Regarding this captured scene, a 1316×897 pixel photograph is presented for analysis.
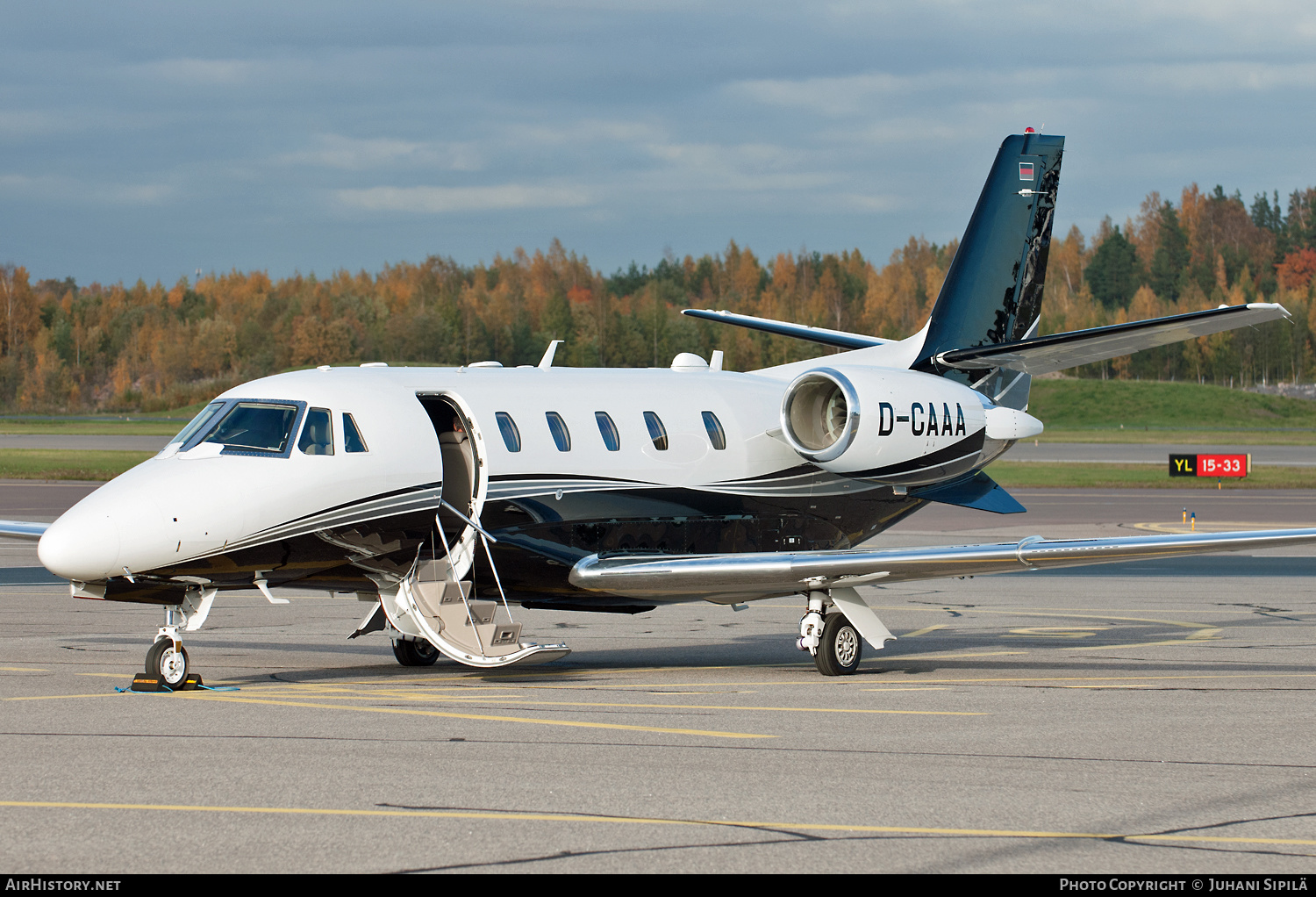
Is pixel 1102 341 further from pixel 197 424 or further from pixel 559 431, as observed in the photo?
pixel 197 424

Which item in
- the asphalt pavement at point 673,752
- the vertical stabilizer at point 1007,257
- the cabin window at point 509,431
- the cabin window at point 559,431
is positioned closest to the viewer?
the asphalt pavement at point 673,752

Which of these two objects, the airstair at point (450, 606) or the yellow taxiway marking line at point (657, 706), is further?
the airstair at point (450, 606)

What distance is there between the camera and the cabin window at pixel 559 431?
1678cm

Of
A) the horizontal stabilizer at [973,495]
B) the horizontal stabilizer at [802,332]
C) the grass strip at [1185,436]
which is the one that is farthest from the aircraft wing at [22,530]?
the grass strip at [1185,436]

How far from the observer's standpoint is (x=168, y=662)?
14.5 metres

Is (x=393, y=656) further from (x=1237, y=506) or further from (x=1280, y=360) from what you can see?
(x=1280, y=360)

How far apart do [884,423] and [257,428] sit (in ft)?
25.2

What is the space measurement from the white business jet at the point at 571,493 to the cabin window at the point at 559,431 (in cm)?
2

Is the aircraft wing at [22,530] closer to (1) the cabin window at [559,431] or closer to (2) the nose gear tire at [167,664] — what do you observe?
(2) the nose gear tire at [167,664]

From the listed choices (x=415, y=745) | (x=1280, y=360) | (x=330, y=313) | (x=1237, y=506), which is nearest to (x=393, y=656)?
(x=415, y=745)

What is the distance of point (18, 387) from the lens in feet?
552

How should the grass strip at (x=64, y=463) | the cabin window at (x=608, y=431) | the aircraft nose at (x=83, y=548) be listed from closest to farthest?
the aircraft nose at (x=83, y=548), the cabin window at (x=608, y=431), the grass strip at (x=64, y=463)

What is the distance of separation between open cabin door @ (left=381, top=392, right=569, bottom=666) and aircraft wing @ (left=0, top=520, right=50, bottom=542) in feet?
15.4

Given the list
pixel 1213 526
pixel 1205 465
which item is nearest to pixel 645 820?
pixel 1213 526
